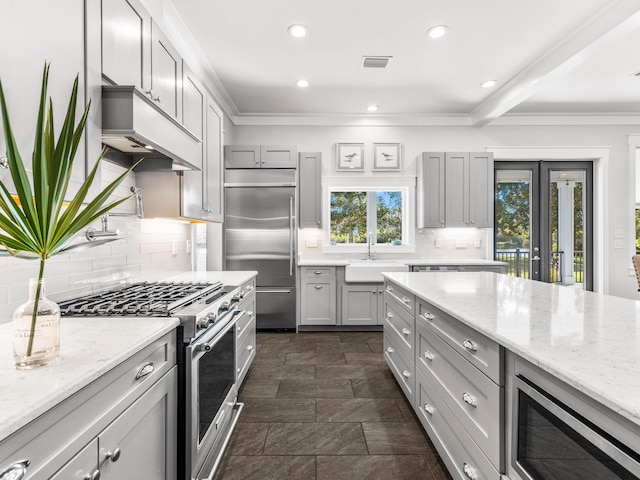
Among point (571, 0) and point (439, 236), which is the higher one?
point (571, 0)

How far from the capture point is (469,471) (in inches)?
58.6

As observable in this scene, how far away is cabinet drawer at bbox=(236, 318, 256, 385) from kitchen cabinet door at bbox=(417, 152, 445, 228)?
2806 millimetres

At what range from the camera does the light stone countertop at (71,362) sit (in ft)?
2.42

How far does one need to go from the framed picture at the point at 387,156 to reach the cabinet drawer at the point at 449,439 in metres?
3.44

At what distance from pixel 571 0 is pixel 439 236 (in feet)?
10.00

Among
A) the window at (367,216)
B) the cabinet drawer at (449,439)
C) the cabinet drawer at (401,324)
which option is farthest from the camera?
the window at (367,216)

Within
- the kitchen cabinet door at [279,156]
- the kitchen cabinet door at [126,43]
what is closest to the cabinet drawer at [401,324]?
the kitchen cabinet door at [126,43]

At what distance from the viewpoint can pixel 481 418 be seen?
141 cm

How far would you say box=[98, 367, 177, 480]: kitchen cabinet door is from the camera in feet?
3.43

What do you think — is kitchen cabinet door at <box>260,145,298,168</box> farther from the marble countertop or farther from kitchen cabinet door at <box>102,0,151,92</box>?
kitchen cabinet door at <box>102,0,151,92</box>

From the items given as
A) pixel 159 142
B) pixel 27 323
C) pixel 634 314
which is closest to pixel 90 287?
pixel 159 142

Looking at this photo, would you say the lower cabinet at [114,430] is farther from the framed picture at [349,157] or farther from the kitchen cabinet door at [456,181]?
the kitchen cabinet door at [456,181]

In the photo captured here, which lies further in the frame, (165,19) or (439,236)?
(439,236)

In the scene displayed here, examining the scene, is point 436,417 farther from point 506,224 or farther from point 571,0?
point 506,224
